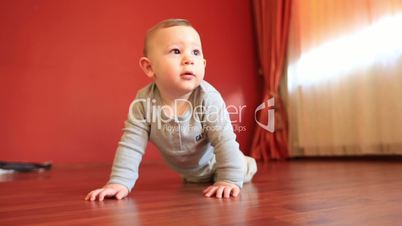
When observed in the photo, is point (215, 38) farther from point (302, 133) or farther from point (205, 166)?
point (205, 166)

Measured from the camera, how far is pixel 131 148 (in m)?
1.09

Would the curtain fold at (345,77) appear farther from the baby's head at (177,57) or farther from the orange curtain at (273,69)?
the baby's head at (177,57)

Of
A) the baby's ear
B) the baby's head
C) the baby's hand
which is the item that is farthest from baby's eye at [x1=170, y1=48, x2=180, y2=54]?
the baby's hand

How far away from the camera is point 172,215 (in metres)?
0.72

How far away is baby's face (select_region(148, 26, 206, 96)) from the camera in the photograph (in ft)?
3.60

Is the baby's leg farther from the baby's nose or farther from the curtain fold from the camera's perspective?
the curtain fold

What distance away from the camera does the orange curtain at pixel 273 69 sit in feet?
9.12

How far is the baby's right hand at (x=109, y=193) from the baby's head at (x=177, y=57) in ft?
1.06

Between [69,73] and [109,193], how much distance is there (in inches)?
66.2

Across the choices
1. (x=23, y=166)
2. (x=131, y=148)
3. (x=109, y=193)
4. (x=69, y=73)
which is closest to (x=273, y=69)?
(x=69, y=73)

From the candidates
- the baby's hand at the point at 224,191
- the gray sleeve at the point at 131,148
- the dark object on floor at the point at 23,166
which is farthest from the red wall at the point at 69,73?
the baby's hand at the point at 224,191

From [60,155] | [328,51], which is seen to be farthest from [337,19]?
[60,155]

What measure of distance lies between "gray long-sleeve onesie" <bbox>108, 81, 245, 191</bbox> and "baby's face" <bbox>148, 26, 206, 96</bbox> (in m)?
0.07

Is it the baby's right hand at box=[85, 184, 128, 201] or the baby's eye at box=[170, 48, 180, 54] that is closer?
the baby's right hand at box=[85, 184, 128, 201]
